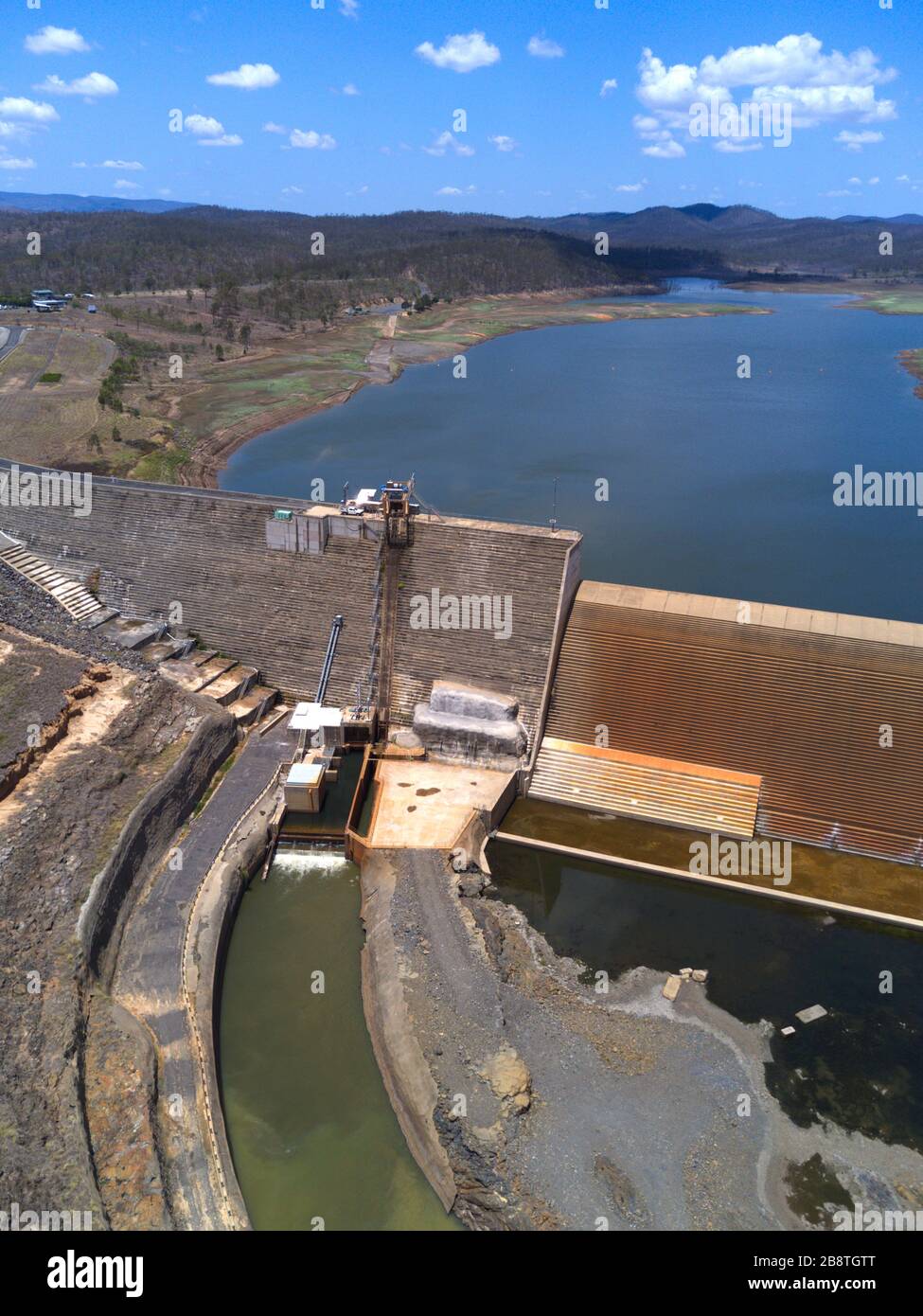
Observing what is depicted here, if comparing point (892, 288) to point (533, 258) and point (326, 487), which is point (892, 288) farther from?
point (326, 487)

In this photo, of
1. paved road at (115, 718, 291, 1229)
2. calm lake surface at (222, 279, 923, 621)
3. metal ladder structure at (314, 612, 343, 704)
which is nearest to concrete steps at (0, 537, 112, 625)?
metal ladder structure at (314, 612, 343, 704)

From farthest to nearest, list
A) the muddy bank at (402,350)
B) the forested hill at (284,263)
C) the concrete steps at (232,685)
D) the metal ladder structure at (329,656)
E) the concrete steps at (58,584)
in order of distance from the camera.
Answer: the forested hill at (284,263)
the muddy bank at (402,350)
the concrete steps at (58,584)
the metal ladder structure at (329,656)
the concrete steps at (232,685)

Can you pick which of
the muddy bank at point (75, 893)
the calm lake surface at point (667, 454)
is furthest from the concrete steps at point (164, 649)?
the calm lake surface at point (667, 454)

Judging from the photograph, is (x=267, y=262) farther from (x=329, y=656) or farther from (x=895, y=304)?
(x=329, y=656)

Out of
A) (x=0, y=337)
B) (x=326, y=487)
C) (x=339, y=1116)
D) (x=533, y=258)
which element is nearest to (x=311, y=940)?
(x=339, y=1116)

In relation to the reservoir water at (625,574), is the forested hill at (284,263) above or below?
above

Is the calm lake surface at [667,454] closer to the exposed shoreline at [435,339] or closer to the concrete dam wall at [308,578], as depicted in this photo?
the exposed shoreline at [435,339]
